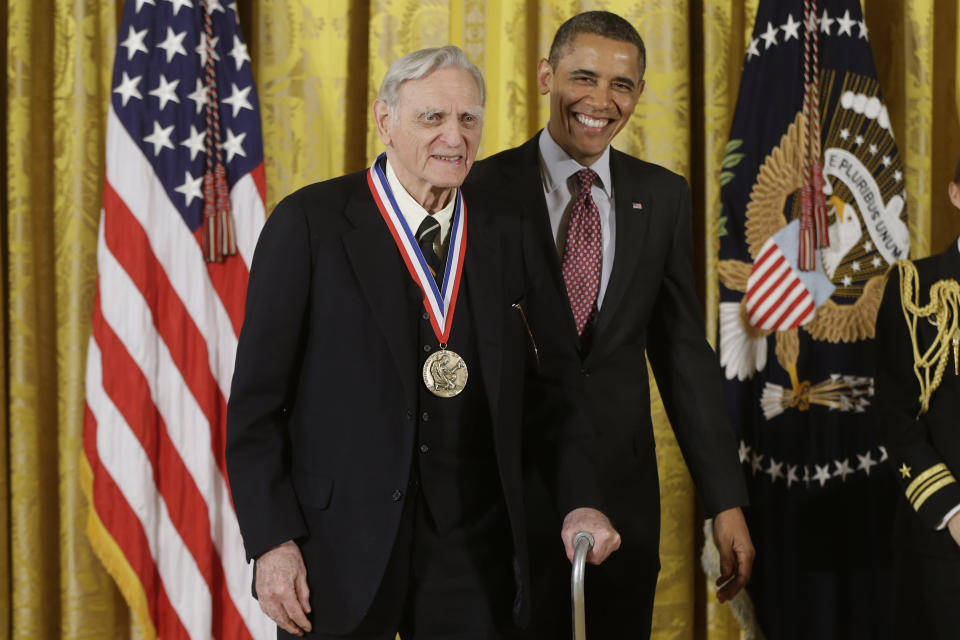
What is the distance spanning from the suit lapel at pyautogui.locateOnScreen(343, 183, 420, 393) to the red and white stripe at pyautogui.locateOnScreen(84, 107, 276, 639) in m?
1.43

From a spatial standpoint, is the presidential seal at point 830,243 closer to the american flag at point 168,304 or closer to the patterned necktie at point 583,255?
the patterned necktie at point 583,255

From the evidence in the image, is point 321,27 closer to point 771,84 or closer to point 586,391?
point 771,84

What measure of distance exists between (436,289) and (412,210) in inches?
6.4

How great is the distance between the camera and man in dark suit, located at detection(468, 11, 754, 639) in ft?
7.36

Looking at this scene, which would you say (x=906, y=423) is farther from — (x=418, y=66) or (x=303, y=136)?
(x=303, y=136)

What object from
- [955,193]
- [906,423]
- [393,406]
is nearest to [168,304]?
[393,406]

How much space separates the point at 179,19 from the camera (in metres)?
3.13

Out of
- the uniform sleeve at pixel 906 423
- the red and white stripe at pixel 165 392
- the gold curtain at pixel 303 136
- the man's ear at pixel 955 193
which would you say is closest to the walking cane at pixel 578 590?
the uniform sleeve at pixel 906 423

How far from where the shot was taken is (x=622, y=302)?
225 cm

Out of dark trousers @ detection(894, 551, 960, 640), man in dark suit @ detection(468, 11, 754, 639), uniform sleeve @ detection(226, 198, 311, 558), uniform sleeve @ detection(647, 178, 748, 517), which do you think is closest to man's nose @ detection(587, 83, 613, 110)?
man in dark suit @ detection(468, 11, 754, 639)

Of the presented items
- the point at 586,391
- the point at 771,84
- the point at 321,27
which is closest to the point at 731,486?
the point at 586,391

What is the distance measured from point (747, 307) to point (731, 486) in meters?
1.03

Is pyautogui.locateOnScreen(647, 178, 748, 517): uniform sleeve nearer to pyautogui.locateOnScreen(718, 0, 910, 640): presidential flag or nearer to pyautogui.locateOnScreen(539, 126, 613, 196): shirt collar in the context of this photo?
pyautogui.locateOnScreen(539, 126, 613, 196): shirt collar

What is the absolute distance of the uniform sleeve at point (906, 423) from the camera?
2471mm
